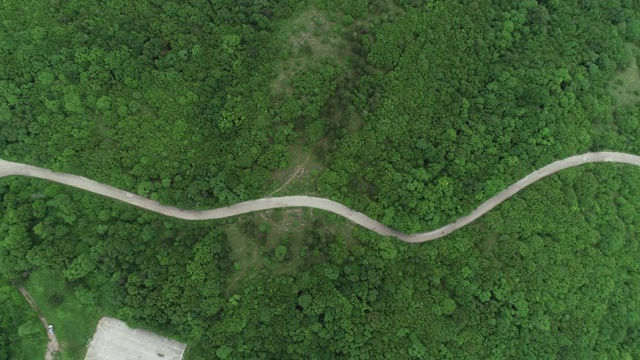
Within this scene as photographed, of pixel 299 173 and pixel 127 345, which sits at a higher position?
pixel 299 173

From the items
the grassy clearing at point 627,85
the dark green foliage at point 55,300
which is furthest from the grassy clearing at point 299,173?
the grassy clearing at point 627,85

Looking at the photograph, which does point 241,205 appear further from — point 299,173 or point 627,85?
point 627,85

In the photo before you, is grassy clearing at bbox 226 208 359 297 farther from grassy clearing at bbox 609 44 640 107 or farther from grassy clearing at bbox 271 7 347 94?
grassy clearing at bbox 609 44 640 107

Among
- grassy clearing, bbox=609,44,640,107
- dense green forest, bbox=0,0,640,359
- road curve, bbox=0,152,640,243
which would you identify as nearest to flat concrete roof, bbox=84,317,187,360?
dense green forest, bbox=0,0,640,359

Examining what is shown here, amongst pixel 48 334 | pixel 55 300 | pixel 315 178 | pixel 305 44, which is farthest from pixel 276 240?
pixel 48 334

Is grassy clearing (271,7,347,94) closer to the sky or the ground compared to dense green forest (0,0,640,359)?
closer to the sky

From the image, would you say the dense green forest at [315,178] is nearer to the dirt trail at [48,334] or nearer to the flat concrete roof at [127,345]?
the dirt trail at [48,334]
